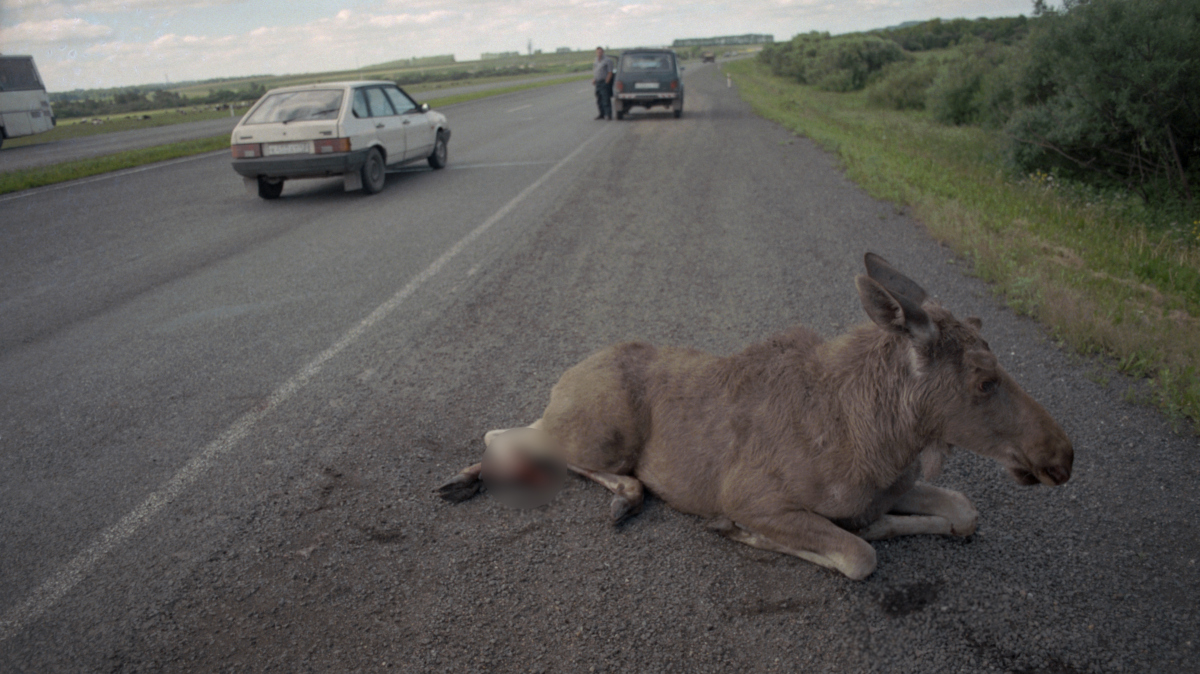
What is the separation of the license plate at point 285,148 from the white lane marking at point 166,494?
6.12m

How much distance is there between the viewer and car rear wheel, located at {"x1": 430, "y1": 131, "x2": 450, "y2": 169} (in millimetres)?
15266

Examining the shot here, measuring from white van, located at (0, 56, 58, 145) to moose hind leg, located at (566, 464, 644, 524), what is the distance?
95.4 ft

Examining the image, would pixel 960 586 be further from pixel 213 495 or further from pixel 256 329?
pixel 256 329

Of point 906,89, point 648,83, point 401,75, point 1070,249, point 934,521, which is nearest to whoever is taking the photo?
point 934,521

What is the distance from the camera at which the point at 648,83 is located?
24141 mm

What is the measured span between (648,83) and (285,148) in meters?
15.0

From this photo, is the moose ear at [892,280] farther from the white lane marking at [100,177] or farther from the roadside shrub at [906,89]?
the roadside shrub at [906,89]

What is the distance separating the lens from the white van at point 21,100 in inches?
942

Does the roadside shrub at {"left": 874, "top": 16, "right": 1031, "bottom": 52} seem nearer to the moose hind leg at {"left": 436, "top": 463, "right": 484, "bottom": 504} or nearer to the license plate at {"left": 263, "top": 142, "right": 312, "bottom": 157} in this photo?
the license plate at {"left": 263, "top": 142, "right": 312, "bottom": 157}

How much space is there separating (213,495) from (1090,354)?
5856mm

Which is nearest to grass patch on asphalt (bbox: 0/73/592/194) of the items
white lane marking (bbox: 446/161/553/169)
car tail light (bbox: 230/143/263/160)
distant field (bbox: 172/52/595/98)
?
car tail light (bbox: 230/143/263/160)

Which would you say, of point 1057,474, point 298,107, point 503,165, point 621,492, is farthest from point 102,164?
point 1057,474

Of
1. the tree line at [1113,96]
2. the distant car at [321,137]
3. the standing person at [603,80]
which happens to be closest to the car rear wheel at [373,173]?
the distant car at [321,137]

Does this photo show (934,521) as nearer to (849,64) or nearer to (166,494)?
(166,494)
